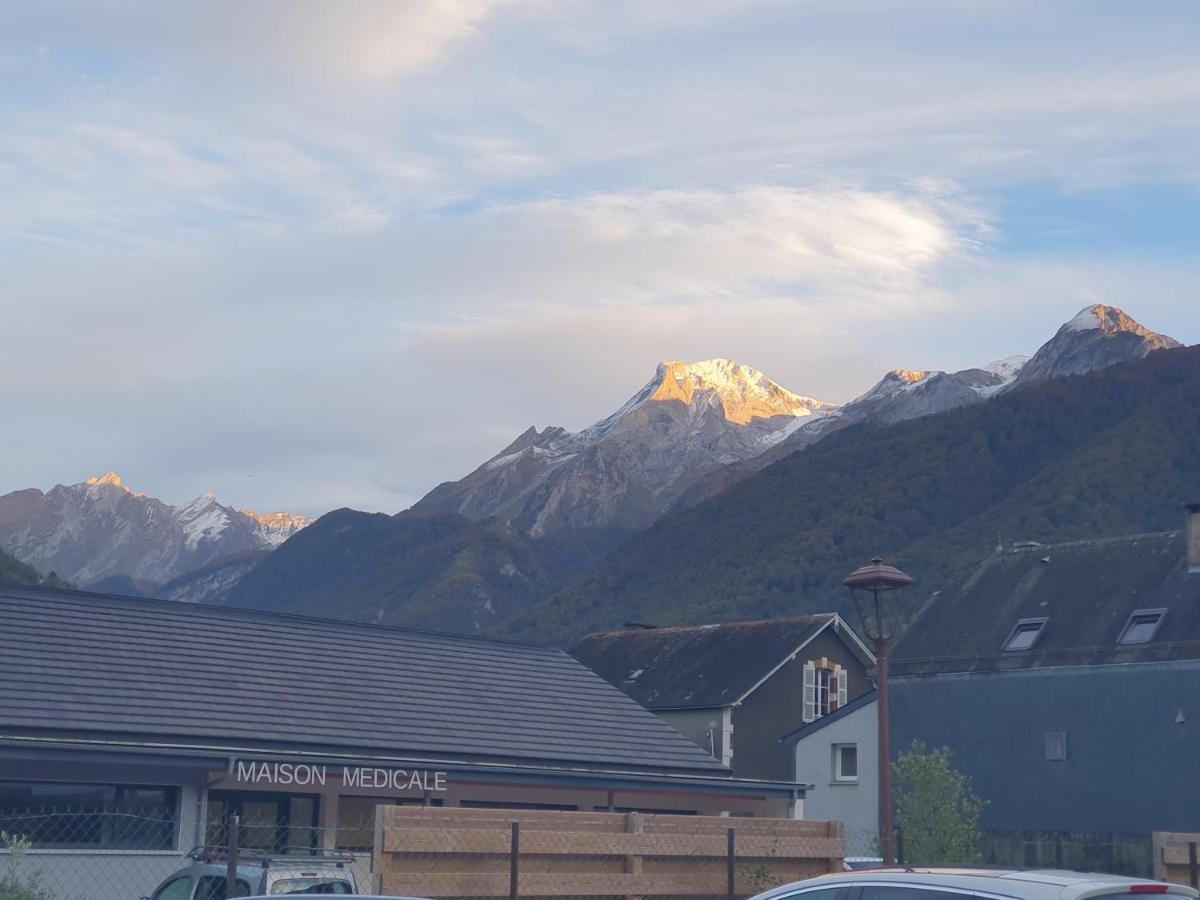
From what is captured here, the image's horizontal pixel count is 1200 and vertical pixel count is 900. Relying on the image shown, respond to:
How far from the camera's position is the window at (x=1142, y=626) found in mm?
35531

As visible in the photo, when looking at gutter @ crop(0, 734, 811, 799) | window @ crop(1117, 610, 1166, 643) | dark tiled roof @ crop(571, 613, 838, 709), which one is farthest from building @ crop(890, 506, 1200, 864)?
gutter @ crop(0, 734, 811, 799)

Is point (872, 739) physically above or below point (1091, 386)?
below

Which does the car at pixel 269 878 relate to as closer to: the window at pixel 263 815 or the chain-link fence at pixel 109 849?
the chain-link fence at pixel 109 849

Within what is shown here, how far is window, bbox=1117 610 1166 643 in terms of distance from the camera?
35.5 metres

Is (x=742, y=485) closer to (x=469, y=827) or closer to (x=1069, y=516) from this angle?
(x=1069, y=516)

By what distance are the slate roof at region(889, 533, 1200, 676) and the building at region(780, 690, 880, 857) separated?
254 centimetres

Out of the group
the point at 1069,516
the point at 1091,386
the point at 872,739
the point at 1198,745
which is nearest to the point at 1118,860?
the point at 1198,745

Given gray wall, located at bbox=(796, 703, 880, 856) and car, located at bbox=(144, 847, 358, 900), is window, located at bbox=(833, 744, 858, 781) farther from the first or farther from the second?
car, located at bbox=(144, 847, 358, 900)

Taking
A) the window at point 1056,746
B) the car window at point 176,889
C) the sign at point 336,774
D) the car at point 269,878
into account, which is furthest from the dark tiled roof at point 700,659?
the car at point 269,878

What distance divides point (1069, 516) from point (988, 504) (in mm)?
15875

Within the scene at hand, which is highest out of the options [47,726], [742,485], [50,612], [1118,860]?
[742,485]

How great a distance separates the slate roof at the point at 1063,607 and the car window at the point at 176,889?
89.8ft

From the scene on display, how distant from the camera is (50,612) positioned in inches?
958

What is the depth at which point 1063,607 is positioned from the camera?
1512 inches
